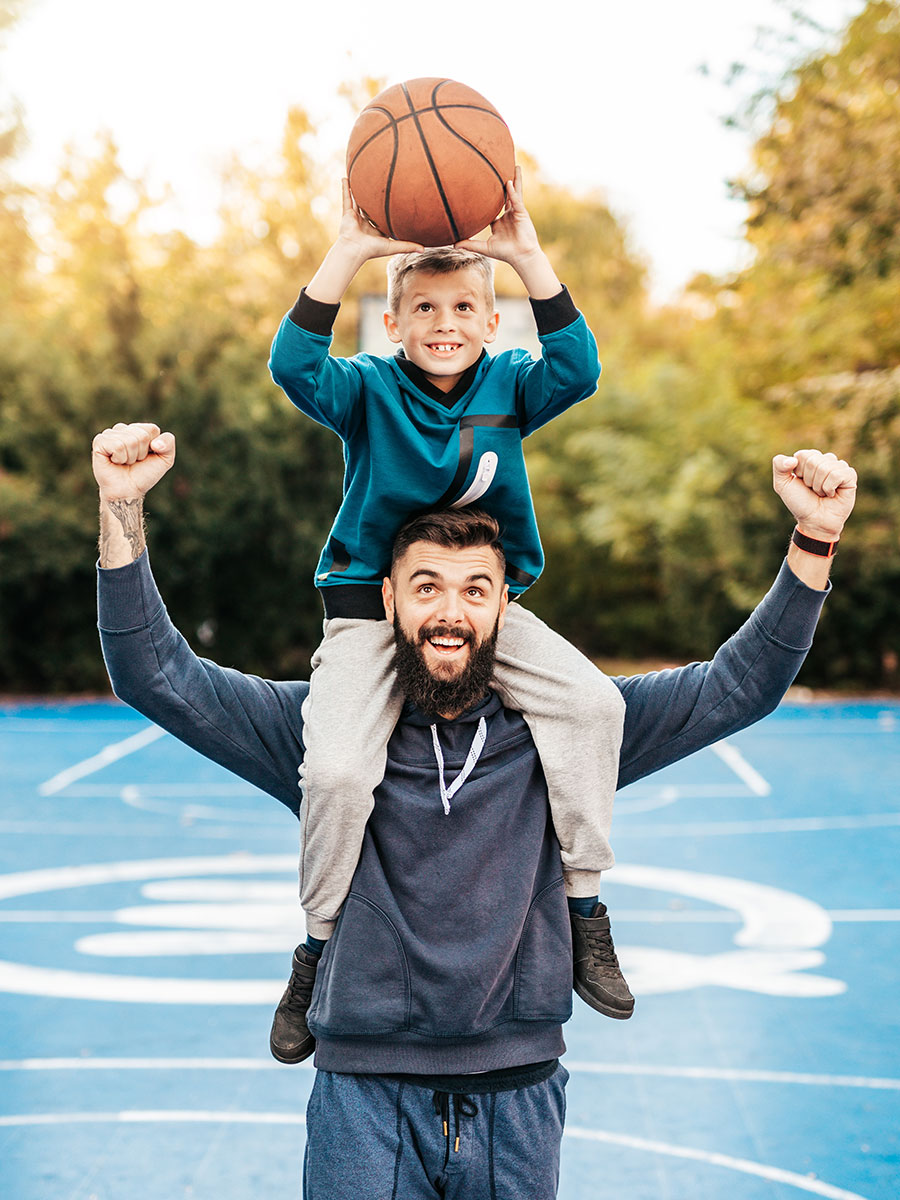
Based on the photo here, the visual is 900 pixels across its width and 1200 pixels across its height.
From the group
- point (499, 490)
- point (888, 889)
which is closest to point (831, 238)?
point (888, 889)

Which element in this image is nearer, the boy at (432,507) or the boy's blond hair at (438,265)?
the boy at (432,507)

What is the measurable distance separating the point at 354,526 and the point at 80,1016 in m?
4.44

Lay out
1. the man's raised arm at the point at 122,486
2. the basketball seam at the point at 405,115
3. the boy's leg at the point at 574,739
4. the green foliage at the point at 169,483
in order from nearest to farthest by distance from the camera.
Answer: the man's raised arm at the point at 122,486 → the boy's leg at the point at 574,739 → the basketball seam at the point at 405,115 → the green foliage at the point at 169,483

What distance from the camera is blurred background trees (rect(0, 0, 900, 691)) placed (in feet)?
50.0

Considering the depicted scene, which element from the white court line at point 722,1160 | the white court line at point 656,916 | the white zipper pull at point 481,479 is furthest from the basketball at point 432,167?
the white court line at point 656,916

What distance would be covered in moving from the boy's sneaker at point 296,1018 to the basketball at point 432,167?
1.61 meters

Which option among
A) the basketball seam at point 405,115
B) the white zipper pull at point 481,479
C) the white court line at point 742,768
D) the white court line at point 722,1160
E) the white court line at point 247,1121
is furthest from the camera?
the white court line at point 742,768

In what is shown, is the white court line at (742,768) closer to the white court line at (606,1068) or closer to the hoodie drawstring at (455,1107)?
the white court line at (606,1068)

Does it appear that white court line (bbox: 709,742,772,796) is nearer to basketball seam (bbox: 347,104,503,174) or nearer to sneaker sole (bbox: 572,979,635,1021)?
sneaker sole (bbox: 572,979,635,1021)

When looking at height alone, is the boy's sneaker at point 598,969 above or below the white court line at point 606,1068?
above

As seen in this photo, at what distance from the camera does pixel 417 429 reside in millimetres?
2803

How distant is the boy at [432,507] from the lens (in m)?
2.52

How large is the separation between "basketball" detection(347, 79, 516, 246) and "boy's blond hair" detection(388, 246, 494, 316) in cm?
3

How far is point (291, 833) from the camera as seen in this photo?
379 inches
